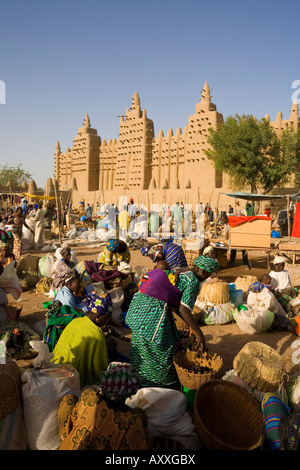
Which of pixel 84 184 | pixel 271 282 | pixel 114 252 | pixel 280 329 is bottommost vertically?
pixel 280 329

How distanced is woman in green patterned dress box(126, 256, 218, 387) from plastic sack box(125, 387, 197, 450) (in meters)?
0.50

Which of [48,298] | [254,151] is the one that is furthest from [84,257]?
[254,151]

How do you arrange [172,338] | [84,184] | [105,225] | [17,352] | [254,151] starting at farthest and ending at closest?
[84,184], [254,151], [105,225], [17,352], [172,338]

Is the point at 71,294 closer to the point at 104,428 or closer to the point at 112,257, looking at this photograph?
the point at 112,257

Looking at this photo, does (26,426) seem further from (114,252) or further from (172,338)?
(114,252)

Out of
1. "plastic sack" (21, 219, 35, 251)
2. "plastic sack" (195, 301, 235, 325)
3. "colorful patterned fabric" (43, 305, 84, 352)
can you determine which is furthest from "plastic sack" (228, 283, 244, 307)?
"plastic sack" (21, 219, 35, 251)

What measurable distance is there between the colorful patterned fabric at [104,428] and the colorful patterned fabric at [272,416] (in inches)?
36.5

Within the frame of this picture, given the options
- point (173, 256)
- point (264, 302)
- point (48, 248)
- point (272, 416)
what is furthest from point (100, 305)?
point (48, 248)

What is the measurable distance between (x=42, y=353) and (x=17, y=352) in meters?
1.66

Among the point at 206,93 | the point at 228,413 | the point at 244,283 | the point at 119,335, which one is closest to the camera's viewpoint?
the point at 228,413

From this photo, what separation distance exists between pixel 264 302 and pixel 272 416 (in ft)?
9.80

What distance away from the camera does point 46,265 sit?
24.5ft

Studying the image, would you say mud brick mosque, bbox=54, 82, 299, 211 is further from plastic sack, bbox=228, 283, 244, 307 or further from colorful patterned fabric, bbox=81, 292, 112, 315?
colorful patterned fabric, bbox=81, 292, 112, 315

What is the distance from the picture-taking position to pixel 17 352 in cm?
399
